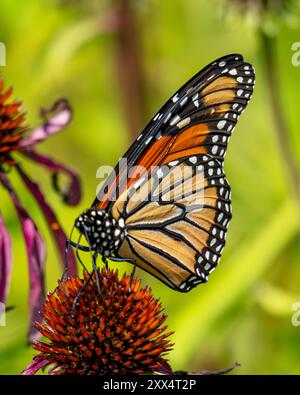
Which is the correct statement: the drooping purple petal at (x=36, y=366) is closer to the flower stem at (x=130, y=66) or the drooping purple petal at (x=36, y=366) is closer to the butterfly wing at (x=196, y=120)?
the butterfly wing at (x=196, y=120)

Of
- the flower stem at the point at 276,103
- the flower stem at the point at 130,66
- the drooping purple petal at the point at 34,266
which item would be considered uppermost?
the flower stem at the point at 130,66

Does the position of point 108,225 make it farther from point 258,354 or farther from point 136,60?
point 136,60

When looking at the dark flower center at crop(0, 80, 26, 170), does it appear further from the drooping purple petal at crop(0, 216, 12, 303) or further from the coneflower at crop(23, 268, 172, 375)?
the coneflower at crop(23, 268, 172, 375)

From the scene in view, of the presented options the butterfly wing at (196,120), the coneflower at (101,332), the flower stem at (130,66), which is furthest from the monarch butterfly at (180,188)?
the flower stem at (130,66)

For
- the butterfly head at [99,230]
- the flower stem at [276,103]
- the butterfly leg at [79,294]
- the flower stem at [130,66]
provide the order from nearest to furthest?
1. the butterfly leg at [79,294]
2. the butterfly head at [99,230]
3. the flower stem at [276,103]
4. the flower stem at [130,66]

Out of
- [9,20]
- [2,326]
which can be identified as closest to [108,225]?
[2,326]

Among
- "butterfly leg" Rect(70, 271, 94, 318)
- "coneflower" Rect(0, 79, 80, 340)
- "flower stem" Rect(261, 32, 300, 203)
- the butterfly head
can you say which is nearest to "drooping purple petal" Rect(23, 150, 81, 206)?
A: "coneflower" Rect(0, 79, 80, 340)

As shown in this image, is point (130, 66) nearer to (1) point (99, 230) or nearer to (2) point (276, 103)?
(2) point (276, 103)
